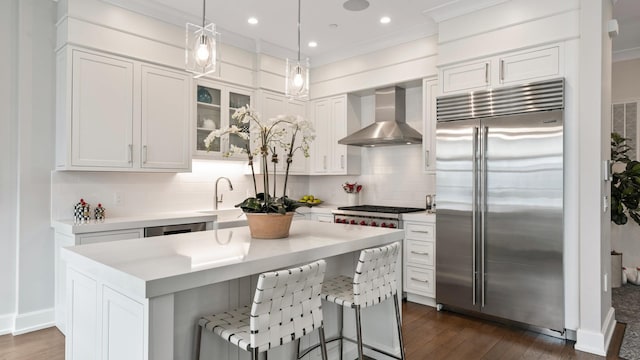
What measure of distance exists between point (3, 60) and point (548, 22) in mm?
4506

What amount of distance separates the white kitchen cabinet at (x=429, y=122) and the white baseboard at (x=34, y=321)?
12.5 ft

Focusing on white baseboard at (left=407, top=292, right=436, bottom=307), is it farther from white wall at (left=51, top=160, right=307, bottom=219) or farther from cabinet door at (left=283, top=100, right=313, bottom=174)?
white wall at (left=51, top=160, right=307, bottom=219)

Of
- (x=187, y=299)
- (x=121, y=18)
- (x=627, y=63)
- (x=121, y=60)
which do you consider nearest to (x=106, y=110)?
(x=121, y=60)

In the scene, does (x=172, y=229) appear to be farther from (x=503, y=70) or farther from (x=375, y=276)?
(x=503, y=70)

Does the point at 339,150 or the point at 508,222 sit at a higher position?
the point at 339,150

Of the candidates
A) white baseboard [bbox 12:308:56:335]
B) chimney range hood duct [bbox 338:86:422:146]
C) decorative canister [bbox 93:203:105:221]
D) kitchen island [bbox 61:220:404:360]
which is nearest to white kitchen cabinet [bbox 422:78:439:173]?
chimney range hood duct [bbox 338:86:422:146]

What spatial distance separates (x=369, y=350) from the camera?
2756 mm

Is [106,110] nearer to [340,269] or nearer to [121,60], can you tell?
[121,60]

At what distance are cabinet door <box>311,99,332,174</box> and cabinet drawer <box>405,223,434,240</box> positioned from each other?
1.54m

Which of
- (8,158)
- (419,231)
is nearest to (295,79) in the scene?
(419,231)

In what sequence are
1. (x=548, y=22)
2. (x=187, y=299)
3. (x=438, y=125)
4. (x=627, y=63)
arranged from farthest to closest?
(x=627, y=63), (x=438, y=125), (x=548, y=22), (x=187, y=299)

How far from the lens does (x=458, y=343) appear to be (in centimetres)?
304

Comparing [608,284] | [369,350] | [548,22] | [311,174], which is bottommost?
[369,350]

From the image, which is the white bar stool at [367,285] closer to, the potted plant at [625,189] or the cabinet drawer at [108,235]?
the cabinet drawer at [108,235]
